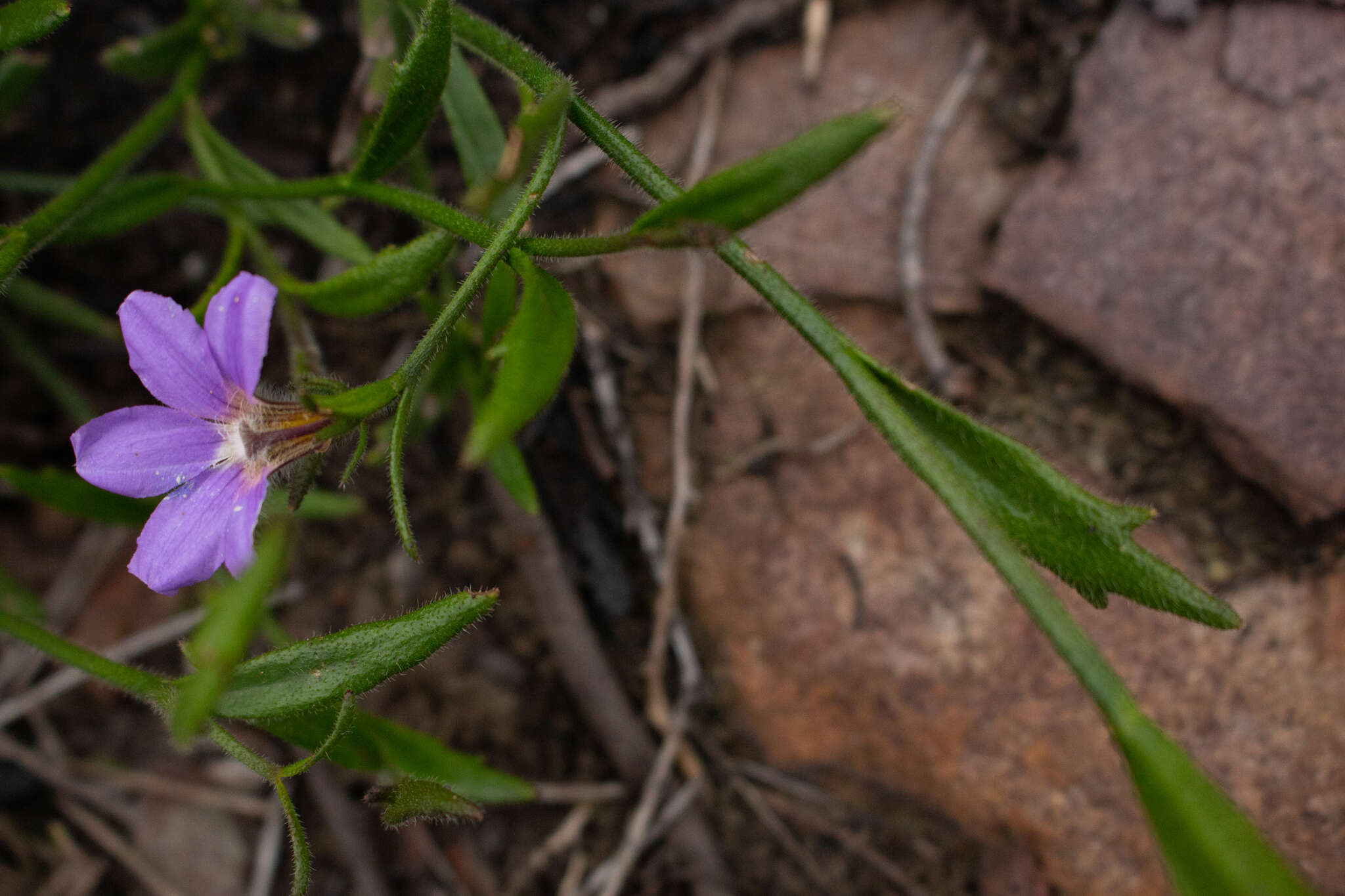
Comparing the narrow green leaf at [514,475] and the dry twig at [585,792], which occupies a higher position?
the narrow green leaf at [514,475]

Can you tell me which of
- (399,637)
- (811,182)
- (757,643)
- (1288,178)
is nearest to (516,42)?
(811,182)

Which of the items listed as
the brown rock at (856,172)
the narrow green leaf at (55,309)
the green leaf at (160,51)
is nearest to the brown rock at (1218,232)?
the brown rock at (856,172)

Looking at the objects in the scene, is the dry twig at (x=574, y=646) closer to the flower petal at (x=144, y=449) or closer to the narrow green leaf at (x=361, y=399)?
the flower petal at (x=144, y=449)

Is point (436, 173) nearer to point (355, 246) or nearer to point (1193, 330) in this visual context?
point (355, 246)

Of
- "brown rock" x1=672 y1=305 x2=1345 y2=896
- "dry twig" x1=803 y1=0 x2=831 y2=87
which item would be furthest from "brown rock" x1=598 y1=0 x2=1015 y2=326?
"brown rock" x1=672 y1=305 x2=1345 y2=896

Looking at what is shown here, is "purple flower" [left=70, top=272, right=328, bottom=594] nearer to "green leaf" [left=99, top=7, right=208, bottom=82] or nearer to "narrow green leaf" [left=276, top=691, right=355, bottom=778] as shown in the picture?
"narrow green leaf" [left=276, top=691, right=355, bottom=778]

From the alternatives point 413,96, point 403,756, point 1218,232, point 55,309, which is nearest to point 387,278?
point 413,96

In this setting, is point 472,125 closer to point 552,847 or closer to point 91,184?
point 91,184
